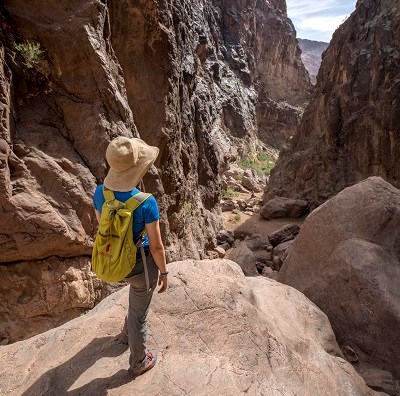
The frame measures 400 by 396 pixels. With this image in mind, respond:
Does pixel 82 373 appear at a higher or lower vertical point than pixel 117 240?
lower

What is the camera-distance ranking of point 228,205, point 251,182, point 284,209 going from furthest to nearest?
point 251,182
point 228,205
point 284,209

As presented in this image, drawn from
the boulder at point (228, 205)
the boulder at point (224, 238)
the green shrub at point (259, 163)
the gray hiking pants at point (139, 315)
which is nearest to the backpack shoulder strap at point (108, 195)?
the gray hiking pants at point (139, 315)

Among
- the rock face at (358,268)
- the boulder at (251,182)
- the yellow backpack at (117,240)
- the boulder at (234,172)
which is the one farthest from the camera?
the boulder at (234,172)

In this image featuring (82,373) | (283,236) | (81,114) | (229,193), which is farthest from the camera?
(229,193)

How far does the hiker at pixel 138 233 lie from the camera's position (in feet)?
8.29

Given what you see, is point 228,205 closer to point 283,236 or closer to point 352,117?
point 283,236

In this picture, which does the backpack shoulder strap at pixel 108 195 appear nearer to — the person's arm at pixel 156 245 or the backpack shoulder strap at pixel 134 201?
the backpack shoulder strap at pixel 134 201

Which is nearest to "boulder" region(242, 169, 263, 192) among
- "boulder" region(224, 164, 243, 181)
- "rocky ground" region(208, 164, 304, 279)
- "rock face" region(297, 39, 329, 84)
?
"rocky ground" region(208, 164, 304, 279)

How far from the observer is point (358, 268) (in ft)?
15.3

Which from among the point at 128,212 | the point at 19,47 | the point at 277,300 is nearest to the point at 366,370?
the point at 277,300

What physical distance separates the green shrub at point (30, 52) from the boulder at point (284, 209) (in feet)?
47.5

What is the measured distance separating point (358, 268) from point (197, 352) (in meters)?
2.79

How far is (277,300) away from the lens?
4355mm

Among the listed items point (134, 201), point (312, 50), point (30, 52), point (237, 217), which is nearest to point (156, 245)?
point (134, 201)
